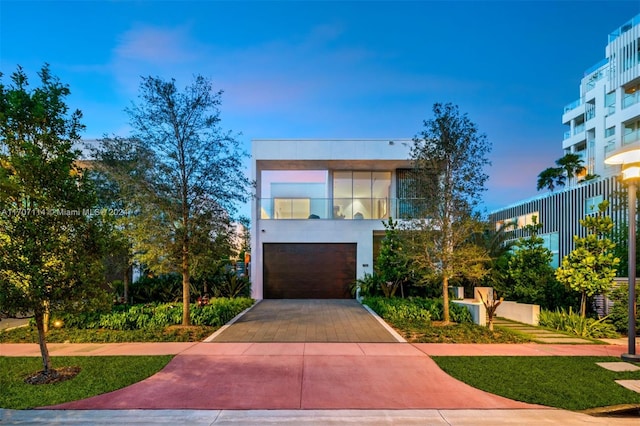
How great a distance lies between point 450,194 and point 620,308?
5.73 m

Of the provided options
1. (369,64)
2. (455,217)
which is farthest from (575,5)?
(455,217)

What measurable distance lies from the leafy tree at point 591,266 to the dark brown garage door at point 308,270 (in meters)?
9.30

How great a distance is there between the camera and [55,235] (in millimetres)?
6191

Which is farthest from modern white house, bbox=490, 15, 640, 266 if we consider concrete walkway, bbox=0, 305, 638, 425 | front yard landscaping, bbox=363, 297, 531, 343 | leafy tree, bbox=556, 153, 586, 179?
concrete walkway, bbox=0, 305, 638, 425

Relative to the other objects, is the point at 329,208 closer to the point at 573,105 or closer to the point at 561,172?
the point at 561,172

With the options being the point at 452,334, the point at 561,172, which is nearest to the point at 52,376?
the point at 452,334

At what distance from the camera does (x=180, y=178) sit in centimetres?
1015

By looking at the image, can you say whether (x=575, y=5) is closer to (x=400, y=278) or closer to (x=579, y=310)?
(x=579, y=310)

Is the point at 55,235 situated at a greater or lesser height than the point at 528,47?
lesser

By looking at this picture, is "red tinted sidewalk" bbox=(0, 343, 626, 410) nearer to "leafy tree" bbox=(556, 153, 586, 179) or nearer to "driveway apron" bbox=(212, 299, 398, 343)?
"driveway apron" bbox=(212, 299, 398, 343)

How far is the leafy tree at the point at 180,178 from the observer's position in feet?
32.2

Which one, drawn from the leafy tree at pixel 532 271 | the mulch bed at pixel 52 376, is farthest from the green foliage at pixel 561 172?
the mulch bed at pixel 52 376

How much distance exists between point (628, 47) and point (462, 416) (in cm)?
3529

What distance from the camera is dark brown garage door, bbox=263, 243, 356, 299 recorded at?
58.4 ft
